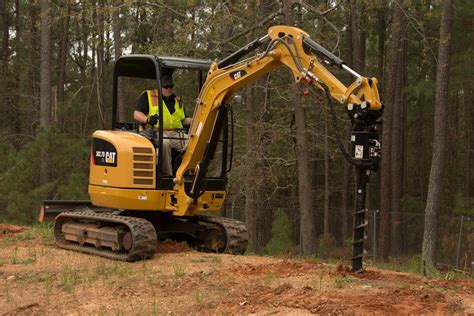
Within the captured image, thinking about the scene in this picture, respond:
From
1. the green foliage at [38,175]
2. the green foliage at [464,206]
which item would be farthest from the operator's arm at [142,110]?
the green foliage at [464,206]

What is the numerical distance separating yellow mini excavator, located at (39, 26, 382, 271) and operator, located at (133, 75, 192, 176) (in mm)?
145

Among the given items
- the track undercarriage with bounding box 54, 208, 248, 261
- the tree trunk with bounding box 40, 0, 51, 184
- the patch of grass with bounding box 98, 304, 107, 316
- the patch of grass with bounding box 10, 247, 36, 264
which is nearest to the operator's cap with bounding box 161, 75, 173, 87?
the track undercarriage with bounding box 54, 208, 248, 261

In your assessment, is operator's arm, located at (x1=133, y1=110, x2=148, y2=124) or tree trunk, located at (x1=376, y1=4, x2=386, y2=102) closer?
operator's arm, located at (x1=133, y1=110, x2=148, y2=124)

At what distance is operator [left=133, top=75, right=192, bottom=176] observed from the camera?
10508mm

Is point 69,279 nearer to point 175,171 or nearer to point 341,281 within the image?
point 175,171

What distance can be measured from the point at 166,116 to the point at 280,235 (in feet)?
44.0

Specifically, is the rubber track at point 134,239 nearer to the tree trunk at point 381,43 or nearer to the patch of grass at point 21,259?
the patch of grass at point 21,259

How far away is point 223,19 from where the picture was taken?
1770cm

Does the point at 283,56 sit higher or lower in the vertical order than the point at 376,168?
higher

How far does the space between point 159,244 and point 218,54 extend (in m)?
9.49

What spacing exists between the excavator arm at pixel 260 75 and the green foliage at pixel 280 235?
12057mm

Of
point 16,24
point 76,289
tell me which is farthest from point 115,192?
point 16,24

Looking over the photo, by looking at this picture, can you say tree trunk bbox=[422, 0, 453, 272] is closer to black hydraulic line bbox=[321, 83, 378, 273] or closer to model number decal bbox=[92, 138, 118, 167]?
model number decal bbox=[92, 138, 118, 167]

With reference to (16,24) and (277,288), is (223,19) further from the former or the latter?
(16,24)
